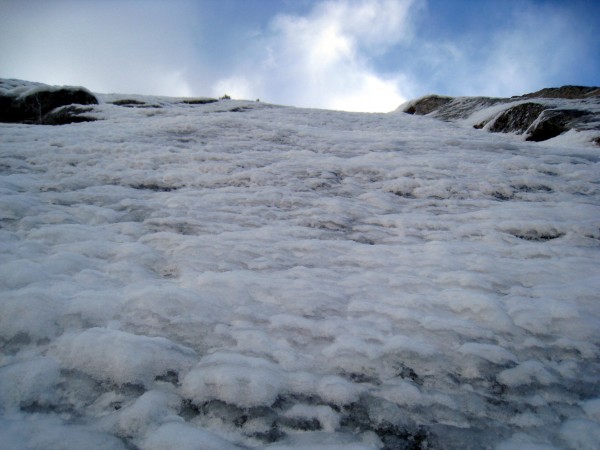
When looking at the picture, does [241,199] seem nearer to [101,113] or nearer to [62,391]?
[62,391]

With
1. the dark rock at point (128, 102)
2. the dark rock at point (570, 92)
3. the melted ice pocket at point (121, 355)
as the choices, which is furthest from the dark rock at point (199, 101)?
the melted ice pocket at point (121, 355)

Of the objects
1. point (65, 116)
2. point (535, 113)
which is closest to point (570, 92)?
point (535, 113)

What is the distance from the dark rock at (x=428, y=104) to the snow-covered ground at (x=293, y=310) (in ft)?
48.1

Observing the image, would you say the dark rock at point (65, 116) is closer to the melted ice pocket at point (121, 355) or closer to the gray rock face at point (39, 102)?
the gray rock face at point (39, 102)

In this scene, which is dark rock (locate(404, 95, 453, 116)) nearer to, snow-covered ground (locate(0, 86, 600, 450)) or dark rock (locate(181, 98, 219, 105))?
dark rock (locate(181, 98, 219, 105))

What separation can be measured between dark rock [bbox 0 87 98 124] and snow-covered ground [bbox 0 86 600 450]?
9.38 metres

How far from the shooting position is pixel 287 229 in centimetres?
382

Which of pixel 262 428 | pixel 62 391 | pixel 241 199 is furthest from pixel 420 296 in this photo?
pixel 241 199

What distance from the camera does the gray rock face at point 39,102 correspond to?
12773 millimetres

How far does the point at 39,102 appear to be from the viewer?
1308 centimetres

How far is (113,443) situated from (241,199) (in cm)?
342

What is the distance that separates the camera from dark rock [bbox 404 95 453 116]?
18583 mm

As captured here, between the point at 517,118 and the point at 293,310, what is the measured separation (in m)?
12.5

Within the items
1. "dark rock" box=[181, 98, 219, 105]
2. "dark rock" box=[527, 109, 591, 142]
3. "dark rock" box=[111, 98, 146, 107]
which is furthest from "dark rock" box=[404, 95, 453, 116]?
"dark rock" box=[111, 98, 146, 107]
